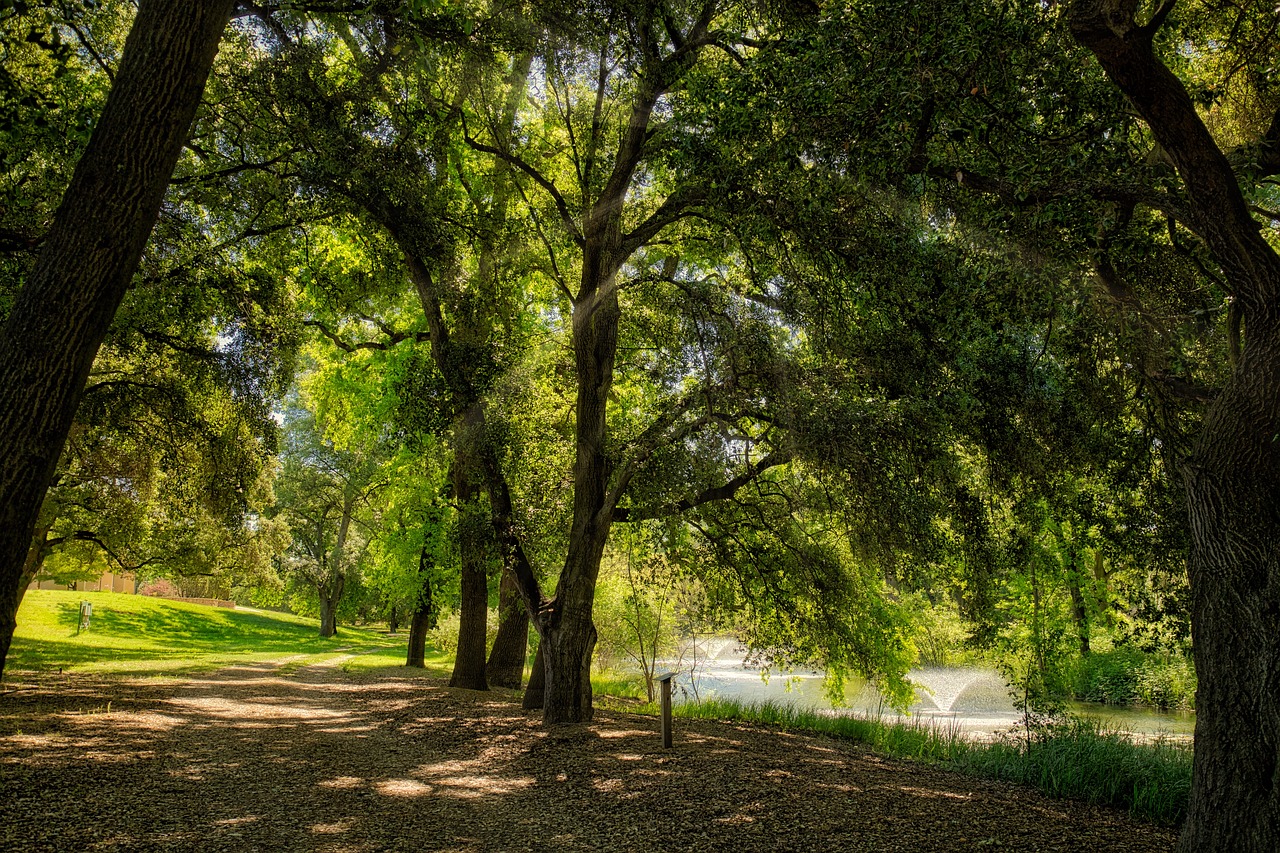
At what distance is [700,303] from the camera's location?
31.2ft

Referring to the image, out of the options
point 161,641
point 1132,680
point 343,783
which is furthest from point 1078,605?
point 161,641

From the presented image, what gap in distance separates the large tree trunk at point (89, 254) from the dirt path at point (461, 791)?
2.31 meters

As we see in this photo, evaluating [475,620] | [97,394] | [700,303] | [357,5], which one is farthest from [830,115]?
[475,620]

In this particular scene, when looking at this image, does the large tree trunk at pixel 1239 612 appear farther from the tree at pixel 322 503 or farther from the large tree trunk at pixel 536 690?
the tree at pixel 322 503

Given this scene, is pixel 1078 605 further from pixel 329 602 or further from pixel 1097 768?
pixel 329 602

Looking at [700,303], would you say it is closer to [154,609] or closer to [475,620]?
[475,620]

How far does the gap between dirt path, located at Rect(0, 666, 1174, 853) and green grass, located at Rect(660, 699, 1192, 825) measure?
1.61 ft

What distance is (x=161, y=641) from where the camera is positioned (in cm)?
2616

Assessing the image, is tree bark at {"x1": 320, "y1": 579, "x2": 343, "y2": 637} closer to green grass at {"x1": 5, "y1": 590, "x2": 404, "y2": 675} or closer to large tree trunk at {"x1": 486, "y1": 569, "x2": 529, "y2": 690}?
green grass at {"x1": 5, "y1": 590, "x2": 404, "y2": 675}

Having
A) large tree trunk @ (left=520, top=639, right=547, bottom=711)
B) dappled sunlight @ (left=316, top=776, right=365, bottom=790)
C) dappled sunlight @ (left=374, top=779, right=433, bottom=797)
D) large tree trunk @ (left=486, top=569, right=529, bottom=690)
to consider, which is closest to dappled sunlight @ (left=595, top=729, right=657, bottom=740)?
large tree trunk @ (left=520, top=639, right=547, bottom=711)

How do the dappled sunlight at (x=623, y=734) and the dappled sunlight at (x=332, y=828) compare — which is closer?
the dappled sunlight at (x=332, y=828)

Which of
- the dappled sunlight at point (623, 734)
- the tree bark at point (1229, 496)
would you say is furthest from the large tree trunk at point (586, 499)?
the tree bark at point (1229, 496)

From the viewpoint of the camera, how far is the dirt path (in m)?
5.39

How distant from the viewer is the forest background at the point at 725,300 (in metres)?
4.86
